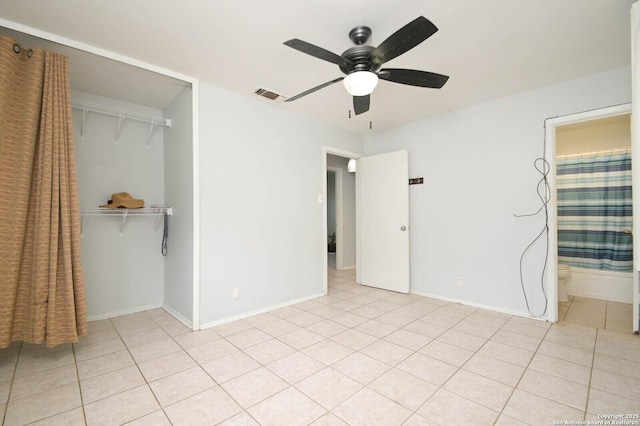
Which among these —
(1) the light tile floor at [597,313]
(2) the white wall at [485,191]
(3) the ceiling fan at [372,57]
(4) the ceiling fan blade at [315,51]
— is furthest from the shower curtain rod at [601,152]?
(4) the ceiling fan blade at [315,51]

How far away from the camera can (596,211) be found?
12.6 ft

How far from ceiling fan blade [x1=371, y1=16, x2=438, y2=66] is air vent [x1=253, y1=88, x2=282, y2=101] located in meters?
1.54

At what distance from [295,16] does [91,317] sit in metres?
Result: 3.59

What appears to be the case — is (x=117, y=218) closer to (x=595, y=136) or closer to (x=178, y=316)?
(x=178, y=316)

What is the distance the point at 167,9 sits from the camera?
73.0 inches

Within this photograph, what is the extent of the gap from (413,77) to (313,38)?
2.68 feet

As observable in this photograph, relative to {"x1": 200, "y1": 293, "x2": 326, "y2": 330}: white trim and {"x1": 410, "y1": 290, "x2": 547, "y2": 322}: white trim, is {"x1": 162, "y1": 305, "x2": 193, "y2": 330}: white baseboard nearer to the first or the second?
{"x1": 200, "y1": 293, "x2": 326, "y2": 330}: white trim

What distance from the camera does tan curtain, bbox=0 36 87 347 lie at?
2.02 m

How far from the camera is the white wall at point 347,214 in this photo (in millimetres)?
5824

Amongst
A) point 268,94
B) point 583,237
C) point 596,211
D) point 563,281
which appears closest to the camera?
point 268,94

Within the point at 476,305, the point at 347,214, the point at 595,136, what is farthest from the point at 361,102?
the point at 595,136

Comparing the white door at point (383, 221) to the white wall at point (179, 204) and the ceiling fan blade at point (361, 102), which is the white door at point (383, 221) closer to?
the ceiling fan blade at point (361, 102)

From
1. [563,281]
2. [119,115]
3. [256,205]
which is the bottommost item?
[563,281]

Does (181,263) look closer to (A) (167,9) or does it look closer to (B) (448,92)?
(A) (167,9)
